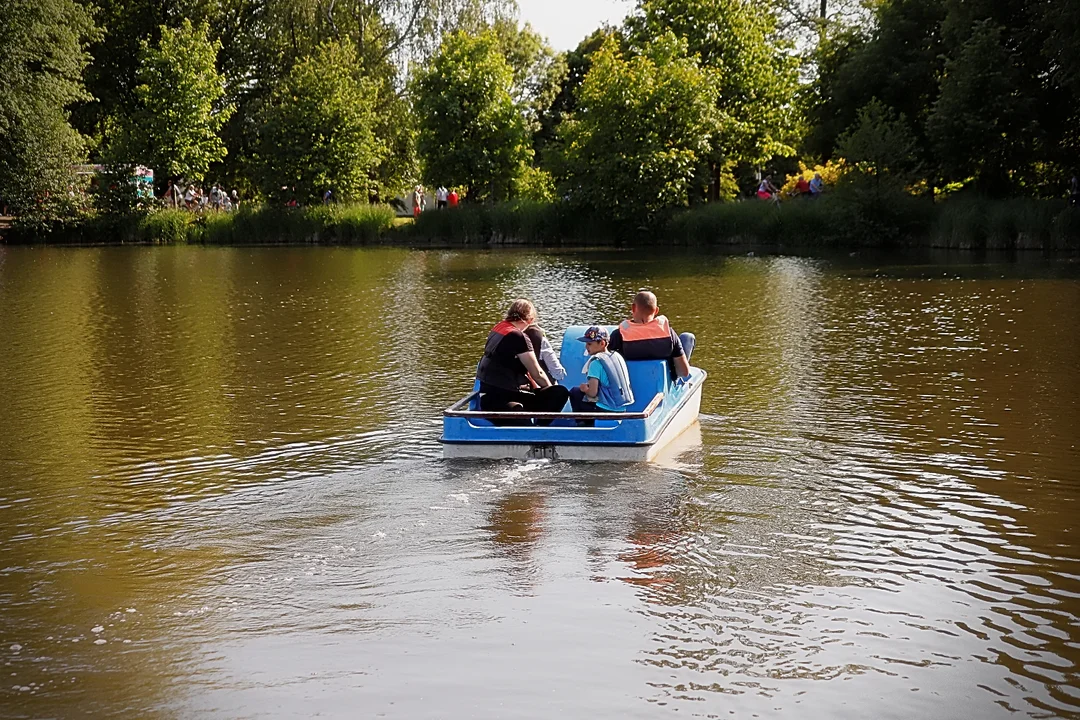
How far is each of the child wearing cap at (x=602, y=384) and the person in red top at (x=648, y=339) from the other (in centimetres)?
52

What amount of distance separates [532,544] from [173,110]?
49.0 metres

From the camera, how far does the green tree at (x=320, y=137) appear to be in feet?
169

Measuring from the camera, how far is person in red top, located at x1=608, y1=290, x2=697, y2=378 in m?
→ 11.7

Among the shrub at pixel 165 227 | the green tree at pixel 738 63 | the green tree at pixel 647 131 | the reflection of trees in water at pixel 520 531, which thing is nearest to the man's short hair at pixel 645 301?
the reflection of trees in water at pixel 520 531

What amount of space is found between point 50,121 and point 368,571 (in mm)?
44373

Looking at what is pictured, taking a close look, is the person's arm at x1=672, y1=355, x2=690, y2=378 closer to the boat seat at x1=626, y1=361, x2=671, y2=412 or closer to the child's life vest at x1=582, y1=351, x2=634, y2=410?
the boat seat at x1=626, y1=361, x2=671, y2=412

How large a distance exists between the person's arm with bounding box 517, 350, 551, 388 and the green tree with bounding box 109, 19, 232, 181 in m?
45.4

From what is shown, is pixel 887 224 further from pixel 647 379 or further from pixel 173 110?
pixel 173 110

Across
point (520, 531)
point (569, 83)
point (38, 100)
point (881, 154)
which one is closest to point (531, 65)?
point (569, 83)

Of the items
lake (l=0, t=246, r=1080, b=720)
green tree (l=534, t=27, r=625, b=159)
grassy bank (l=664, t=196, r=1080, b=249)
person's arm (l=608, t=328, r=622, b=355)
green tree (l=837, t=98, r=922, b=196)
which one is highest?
green tree (l=534, t=27, r=625, b=159)

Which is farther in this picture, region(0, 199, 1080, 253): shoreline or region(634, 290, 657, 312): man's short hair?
region(0, 199, 1080, 253): shoreline

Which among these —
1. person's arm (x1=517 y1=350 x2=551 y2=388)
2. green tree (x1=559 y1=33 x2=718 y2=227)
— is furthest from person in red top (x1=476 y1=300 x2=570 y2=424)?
green tree (x1=559 y1=33 x2=718 y2=227)

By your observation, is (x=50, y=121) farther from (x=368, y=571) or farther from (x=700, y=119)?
(x=368, y=571)

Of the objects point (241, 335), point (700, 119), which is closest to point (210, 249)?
point (700, 119)
